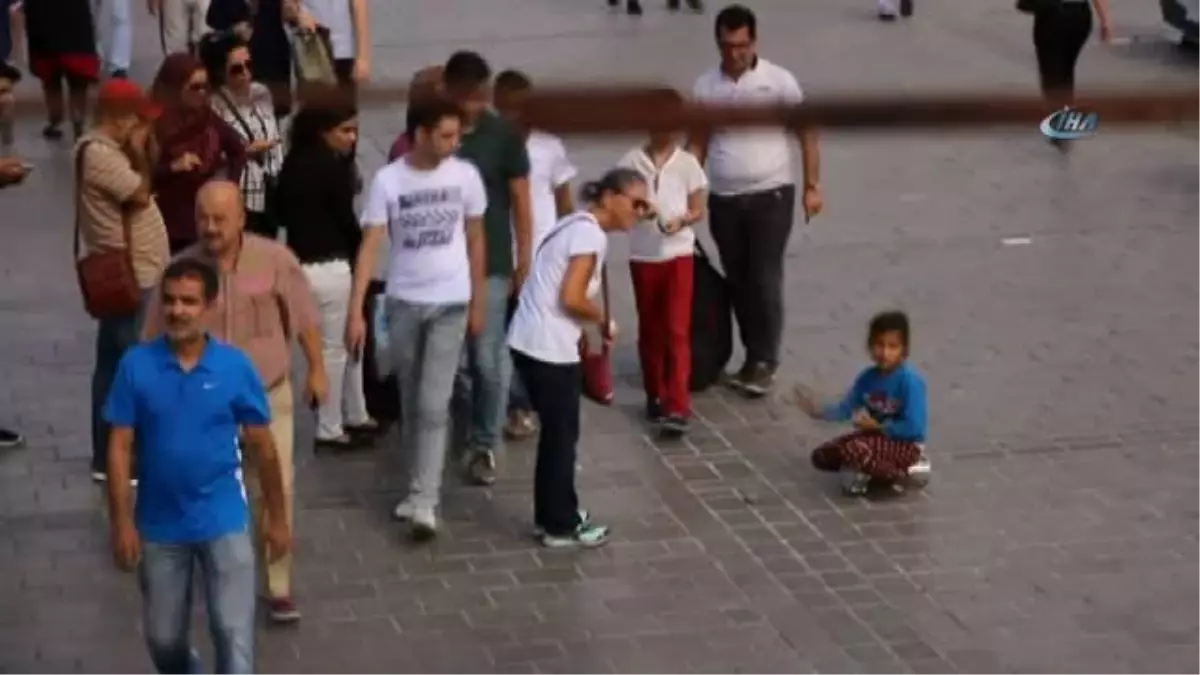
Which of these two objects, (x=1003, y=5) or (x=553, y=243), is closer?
(x=553, y=243)

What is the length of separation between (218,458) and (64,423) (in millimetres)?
3641

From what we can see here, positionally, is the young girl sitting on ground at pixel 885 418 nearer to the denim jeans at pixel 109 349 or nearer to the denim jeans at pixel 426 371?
the denim jeans at pixel 426 371

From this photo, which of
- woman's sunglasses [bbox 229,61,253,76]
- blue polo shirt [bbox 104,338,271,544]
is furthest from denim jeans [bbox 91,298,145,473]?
blue polo shirt [bbox 104,338,271,544]

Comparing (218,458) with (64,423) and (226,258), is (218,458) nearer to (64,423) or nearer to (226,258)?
(226,258)

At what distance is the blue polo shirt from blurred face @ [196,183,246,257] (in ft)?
2.59

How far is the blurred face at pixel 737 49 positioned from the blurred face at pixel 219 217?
317 centimetres

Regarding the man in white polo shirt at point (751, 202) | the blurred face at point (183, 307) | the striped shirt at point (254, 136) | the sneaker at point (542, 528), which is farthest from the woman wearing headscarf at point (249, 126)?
the blurred face at point (183, 307)

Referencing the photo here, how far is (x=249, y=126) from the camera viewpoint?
29.7ft

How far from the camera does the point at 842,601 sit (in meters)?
8.01

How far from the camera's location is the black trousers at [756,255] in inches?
397

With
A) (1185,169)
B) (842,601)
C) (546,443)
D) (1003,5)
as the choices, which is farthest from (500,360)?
(1003,5)

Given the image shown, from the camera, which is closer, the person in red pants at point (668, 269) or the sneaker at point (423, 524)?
the sneaker at point (423, 524)

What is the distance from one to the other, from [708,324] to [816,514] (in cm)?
154

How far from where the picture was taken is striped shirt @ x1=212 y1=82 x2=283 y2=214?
9055 millimetres
